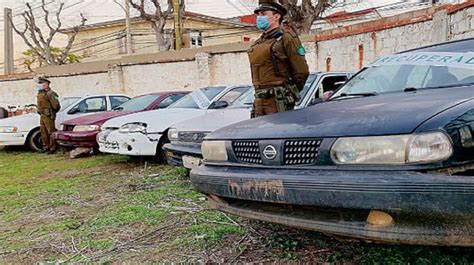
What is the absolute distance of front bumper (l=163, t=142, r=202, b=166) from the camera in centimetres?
501

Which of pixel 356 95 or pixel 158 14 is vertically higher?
pixel 158 14

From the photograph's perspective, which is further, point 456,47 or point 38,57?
point 38,57

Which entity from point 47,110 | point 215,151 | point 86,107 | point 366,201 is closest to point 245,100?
point 215,151

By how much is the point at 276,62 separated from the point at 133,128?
309 cm

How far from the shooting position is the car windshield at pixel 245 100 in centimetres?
607

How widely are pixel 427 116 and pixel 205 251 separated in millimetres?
1770

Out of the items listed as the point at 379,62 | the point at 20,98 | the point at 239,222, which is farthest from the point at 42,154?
the point at 20,98

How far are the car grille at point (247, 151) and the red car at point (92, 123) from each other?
598cm

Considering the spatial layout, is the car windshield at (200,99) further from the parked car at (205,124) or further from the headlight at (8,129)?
the headlight at (8,129)

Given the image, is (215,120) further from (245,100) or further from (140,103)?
(140,103)

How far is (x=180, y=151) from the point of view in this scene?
5.24 meters

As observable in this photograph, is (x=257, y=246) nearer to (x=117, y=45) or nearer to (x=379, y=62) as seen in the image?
(x=379, y=62)

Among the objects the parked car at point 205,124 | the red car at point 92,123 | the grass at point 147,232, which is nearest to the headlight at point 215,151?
the grass at point 147,232

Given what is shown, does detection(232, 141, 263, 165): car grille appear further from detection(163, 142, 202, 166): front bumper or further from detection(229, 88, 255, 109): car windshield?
detection(229, 88, 255, 109): car windshield
